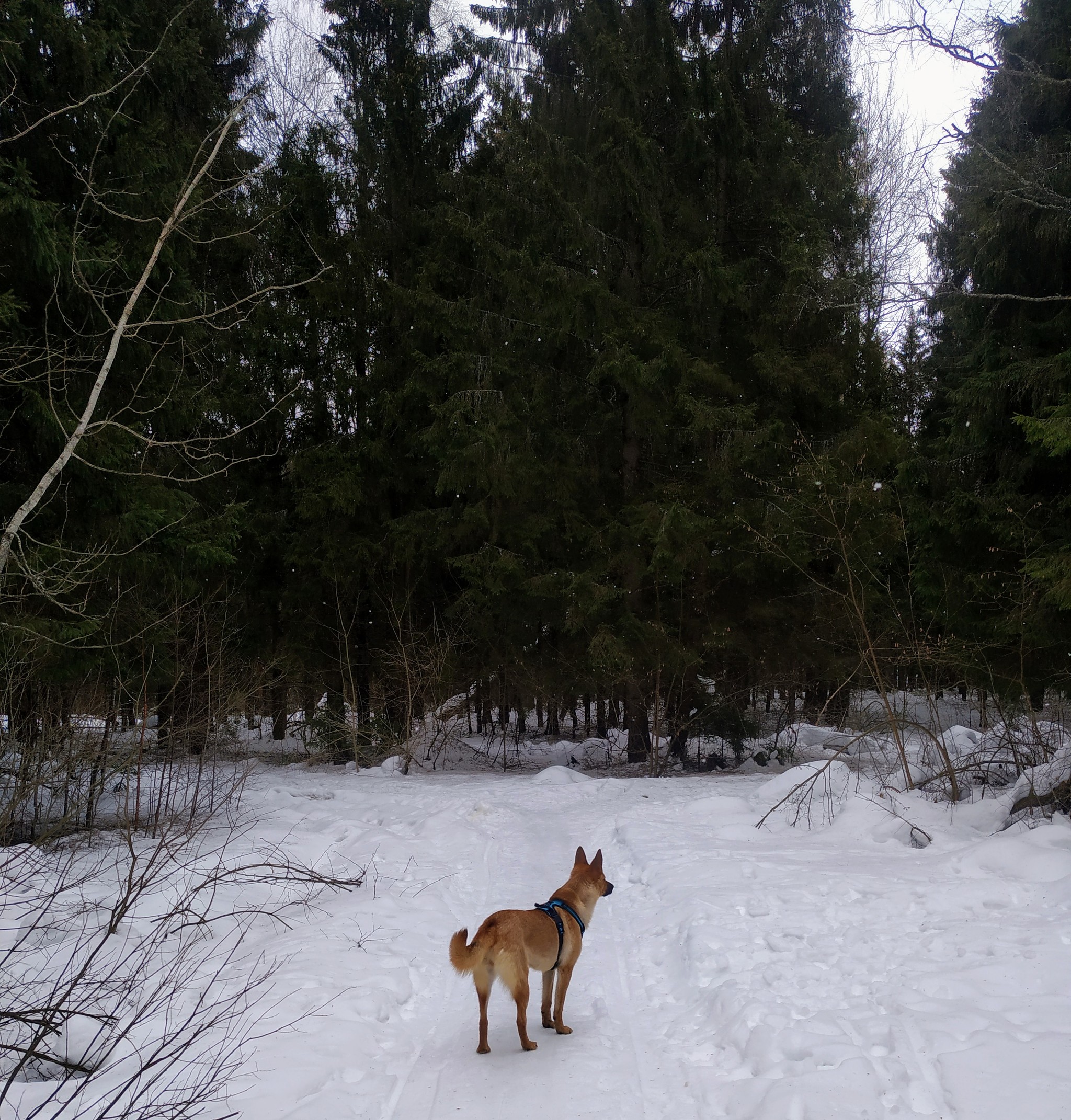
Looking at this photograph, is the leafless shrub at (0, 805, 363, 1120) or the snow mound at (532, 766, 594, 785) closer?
the leafless shrub at (0, 805, 363, 1120)

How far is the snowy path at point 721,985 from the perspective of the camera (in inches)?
141

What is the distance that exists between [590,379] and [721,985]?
1151 cm

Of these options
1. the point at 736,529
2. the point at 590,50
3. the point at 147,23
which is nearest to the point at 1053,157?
the point at 736,529

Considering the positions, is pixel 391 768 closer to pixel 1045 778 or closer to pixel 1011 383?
pixel 1045 778

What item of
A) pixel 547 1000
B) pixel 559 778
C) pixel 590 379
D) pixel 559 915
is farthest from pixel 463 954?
pixel 590 379

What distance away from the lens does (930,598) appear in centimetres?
1277

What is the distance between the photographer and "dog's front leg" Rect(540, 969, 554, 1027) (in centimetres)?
440

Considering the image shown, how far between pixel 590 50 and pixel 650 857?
1589 centimetres

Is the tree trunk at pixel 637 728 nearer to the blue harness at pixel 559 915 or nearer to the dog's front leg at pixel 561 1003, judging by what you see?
the blue harness at pixel 559 915

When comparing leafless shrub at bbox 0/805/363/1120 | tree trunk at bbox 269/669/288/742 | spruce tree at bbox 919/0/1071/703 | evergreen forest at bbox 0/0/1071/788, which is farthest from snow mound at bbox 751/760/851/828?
tree trunk at bbox 269/669/288/742

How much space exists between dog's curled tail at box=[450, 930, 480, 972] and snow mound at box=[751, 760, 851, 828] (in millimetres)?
5664

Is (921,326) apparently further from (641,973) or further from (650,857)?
A: (641,973)

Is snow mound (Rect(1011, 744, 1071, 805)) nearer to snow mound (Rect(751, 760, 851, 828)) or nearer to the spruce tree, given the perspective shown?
the spruce tree

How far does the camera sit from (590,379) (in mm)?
14508
